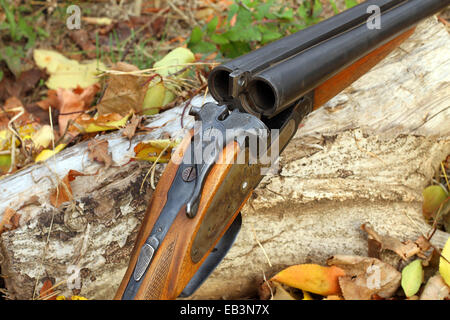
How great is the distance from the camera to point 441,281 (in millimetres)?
2633

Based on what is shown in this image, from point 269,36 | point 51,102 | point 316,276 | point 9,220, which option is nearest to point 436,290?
point 316,276

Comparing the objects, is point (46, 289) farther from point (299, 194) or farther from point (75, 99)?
point (75, 99)

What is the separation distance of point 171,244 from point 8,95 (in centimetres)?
321

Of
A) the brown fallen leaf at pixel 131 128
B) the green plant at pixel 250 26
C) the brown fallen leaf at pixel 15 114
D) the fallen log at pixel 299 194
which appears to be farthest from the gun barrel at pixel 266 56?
the brown fallen leaf at pixel 15 114

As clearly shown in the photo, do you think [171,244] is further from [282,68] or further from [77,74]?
[77,74]

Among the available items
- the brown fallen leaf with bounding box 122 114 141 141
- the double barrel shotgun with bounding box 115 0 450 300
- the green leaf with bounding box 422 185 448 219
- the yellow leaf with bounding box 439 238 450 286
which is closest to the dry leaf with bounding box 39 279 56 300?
the double barrel shotgun with bounding box 115 0 450 300

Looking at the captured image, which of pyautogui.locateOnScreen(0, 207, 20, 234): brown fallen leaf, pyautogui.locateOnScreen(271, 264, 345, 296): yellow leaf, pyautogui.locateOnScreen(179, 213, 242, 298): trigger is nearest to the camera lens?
pyautogui.locateOnScreen(179, 213, 242, 298): trigger

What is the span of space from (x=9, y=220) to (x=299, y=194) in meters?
1.52

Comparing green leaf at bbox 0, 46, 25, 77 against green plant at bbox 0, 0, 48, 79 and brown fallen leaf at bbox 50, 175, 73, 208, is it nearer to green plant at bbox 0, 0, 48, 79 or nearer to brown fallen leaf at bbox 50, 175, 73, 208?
green plant at bbox 0, 0, 48, 79

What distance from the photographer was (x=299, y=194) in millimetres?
2643

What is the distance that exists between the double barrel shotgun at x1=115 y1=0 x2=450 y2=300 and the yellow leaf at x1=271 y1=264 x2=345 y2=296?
649 mm

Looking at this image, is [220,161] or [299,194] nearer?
[220,161]

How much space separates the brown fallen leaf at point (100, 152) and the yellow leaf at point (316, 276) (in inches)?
45.1

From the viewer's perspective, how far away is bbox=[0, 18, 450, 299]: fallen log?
2330 mm
